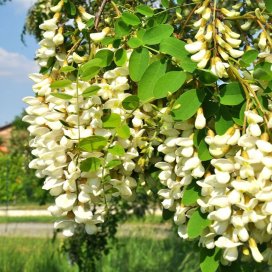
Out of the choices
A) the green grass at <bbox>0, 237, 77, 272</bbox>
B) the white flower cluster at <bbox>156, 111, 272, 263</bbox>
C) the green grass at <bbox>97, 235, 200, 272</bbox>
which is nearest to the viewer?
the white flower cluster at <bbox>156, 111, 272, 263</bbox>

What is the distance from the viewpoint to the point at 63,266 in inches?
197

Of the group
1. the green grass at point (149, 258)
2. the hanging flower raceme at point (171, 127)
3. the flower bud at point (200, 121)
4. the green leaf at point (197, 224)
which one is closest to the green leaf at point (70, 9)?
the hanging flower raceme at point (171, 127)

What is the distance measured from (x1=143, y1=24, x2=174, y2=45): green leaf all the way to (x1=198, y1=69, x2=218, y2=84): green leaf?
16 centimetres

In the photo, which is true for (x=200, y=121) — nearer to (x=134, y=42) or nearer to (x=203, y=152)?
(x=203, y=152)

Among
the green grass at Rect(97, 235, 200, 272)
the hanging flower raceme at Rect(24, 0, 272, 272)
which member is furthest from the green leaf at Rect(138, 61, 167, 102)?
the green grass at Rect(97, 235, 200, 272)

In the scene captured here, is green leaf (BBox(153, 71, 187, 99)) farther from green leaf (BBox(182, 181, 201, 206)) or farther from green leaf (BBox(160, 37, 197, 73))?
green leaf (BBox(182, 181, 201, 206))

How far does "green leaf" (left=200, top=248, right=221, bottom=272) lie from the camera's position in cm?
112

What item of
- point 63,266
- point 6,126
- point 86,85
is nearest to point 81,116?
point 86,85

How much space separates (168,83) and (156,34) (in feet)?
0.43

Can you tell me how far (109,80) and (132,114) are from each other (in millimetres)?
85

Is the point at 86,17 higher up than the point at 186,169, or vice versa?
the point at 86,17

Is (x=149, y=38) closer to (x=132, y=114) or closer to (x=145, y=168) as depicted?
(x=132, y=114)

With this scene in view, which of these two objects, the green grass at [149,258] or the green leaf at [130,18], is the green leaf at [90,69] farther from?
the green grass at [149,258]

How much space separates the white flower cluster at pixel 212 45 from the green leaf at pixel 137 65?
116 millimetres
